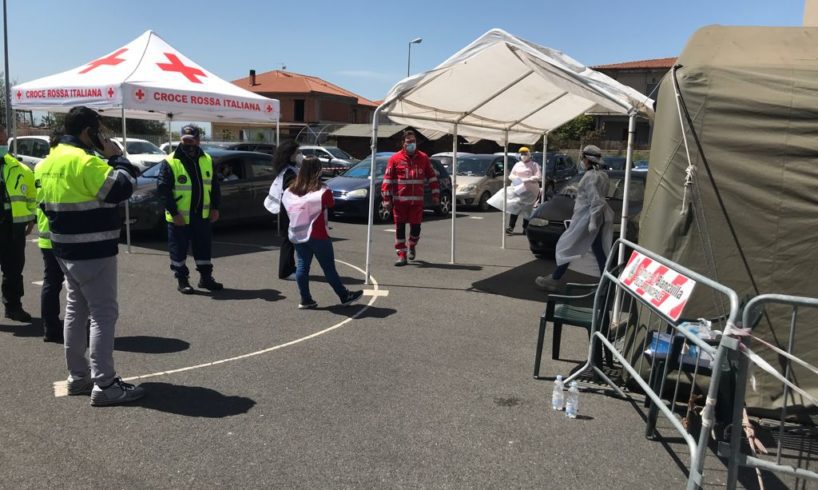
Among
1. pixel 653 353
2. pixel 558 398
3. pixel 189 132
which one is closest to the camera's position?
pixel 653 353

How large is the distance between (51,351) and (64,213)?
184 cm

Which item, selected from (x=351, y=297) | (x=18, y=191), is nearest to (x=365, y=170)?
(x=351, y=297)

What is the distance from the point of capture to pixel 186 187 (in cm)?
717

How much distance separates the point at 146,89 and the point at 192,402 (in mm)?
7165

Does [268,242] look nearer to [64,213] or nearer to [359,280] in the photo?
[359,280]

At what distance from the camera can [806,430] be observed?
416 centimetres

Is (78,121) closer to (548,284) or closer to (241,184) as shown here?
(548,284)

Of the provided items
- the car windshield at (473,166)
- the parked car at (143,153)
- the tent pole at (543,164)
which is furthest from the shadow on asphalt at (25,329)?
the parked car at (143,153)

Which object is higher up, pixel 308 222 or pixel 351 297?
pixel 308 222

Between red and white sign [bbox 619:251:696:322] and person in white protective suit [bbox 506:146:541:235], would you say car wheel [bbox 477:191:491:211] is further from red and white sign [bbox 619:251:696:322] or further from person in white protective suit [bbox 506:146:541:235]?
red and white sign [bbox 619:251:696:322]

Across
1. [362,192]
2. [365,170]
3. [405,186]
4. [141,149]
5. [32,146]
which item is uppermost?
[141,149]

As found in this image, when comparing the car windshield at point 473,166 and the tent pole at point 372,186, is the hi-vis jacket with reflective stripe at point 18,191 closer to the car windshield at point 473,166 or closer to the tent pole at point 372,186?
the tent pole at point 372,186

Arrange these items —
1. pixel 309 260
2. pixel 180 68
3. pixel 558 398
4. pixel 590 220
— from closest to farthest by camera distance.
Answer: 1. pixel 558 398
2. pixel 309 260
3. pixel 590 220
4. pixel 180 68

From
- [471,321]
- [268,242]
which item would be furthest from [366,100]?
[471,321]
